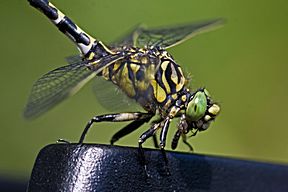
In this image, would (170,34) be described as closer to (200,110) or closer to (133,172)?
(200,110)

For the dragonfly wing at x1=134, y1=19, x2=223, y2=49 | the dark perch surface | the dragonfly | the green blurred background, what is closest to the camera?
the dark perch surface

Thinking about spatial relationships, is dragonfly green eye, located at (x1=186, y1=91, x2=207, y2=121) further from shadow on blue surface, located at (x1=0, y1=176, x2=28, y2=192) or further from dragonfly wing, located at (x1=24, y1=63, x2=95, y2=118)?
shadow on blue surface, located at (x1=0, y1=176, x2=28, y2=192)

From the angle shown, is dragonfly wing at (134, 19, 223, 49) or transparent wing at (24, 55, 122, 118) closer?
transparent wing at (24, 55, 122, 118)

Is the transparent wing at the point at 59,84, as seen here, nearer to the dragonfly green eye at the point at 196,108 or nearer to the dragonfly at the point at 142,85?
the dragonfly at the point at 142,85

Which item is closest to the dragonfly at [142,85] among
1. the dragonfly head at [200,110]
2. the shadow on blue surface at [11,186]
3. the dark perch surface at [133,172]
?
the dragonfly head at [200,110]

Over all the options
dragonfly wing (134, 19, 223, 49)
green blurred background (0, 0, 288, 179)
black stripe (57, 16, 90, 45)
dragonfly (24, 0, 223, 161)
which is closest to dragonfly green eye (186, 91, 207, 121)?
dragonfly (24, 0, 223, 161)

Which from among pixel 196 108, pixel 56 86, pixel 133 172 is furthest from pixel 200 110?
pixel 133 172

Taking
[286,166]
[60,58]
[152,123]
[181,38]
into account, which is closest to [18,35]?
[60,58]

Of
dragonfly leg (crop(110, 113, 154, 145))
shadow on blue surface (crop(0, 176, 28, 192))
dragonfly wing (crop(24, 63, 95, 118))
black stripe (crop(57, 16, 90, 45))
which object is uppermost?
black stripe (crop(57, 16, 90, 45))

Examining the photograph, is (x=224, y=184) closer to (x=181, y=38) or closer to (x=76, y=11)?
(x=181, y=38)
